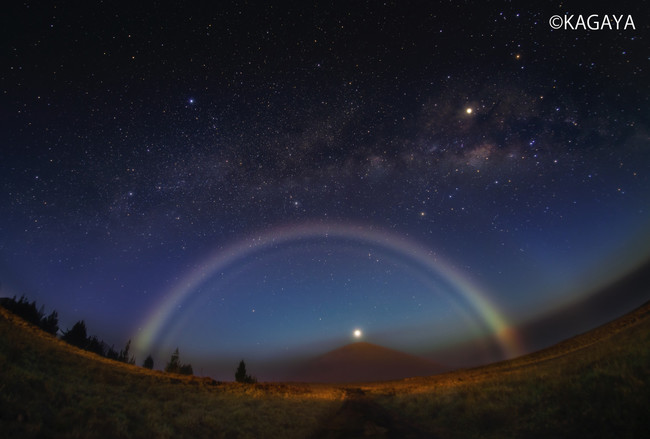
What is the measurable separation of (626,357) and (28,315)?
73.3 m

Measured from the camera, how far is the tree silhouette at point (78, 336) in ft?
185

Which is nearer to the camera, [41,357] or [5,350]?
[5,350]

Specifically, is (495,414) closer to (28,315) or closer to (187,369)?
(28,315)

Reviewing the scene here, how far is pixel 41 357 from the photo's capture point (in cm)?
1332

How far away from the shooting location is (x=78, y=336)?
190ft

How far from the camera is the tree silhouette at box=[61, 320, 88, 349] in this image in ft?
185

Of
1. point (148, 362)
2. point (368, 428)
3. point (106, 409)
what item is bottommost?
point (148, 362)

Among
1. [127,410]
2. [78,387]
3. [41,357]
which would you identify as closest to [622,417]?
[127,410]

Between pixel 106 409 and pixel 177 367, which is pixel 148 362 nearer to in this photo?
pixel 177 367

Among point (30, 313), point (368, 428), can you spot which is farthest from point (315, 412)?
point (30, 313)

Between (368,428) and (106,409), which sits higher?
(106,409)

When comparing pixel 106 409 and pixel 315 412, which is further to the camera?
pixel 315 412

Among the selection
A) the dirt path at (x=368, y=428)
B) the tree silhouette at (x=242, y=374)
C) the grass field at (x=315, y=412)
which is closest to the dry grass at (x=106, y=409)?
the grass field at (x=315, y=412)

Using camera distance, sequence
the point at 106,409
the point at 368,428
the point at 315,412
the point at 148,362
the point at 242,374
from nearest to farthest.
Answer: the point at 106,409, the point at 368,428, the point at 315,412, the point at 242,374, the point at 148,362
